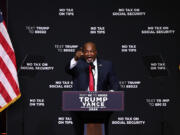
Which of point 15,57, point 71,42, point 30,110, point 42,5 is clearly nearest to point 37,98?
point 30,110

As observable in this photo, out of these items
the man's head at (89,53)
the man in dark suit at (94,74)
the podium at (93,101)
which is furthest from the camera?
the man in dark suit at (94,74)

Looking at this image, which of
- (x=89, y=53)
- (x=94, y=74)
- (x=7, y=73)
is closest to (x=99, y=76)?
(x=94, y=74)

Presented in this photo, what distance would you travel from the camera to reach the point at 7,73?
4898mm

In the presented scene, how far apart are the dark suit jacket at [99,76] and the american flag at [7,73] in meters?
1.57

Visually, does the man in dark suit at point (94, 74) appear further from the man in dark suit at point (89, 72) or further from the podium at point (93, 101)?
the podium at point (93, 101)

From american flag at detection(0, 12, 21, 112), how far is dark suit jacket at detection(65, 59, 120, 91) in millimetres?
1567

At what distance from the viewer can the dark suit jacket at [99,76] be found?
359cm

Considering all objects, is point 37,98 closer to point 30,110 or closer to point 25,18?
point 30,110

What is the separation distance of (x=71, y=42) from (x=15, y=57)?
927mm

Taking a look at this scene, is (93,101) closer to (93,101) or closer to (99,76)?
(93,101)

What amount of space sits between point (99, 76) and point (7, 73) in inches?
74.3

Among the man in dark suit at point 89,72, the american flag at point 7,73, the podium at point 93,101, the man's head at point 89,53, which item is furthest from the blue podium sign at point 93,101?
the american flag at point 7,73

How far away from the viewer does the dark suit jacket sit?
3588 mm

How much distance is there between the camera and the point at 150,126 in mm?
5152
